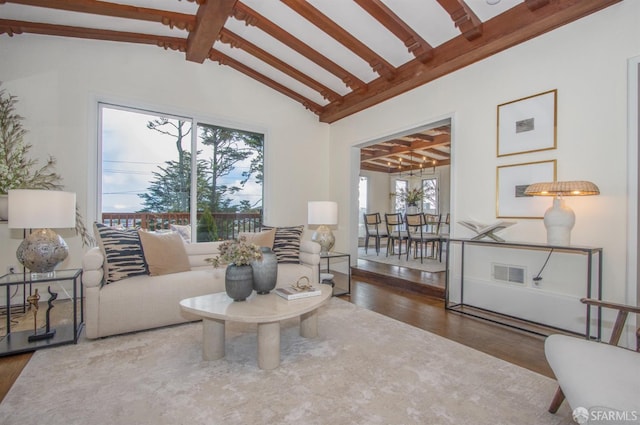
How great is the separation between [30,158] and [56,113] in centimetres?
61

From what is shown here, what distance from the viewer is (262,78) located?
5156 mm

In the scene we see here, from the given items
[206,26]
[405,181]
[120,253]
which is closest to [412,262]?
Result: [120,253]

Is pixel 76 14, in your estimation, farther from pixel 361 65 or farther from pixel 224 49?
pixel 361 65

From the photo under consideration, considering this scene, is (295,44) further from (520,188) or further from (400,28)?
(520,188)

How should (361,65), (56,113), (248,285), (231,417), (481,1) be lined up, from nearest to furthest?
(231,417) < (248,285) < (481,1) < (56,113) < (361,65)

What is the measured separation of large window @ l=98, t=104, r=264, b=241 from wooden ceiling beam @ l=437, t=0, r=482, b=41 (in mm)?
3380

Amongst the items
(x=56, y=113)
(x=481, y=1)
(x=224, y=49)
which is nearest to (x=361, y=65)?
(x=481, y=1)

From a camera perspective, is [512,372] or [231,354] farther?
[231,354]

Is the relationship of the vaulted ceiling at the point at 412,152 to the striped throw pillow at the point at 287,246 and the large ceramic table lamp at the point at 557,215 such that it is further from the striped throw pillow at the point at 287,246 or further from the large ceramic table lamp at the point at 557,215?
the large ceramic table lamp at the point at 557,215

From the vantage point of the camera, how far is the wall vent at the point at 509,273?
3160 mm

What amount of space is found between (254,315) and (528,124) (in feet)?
10.3

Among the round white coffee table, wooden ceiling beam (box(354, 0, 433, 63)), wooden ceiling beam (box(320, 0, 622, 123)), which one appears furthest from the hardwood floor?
wooden ceiling beam (box(354, 0, 433, 63))

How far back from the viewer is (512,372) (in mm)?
2041

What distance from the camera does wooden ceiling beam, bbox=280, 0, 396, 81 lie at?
3.38 m
